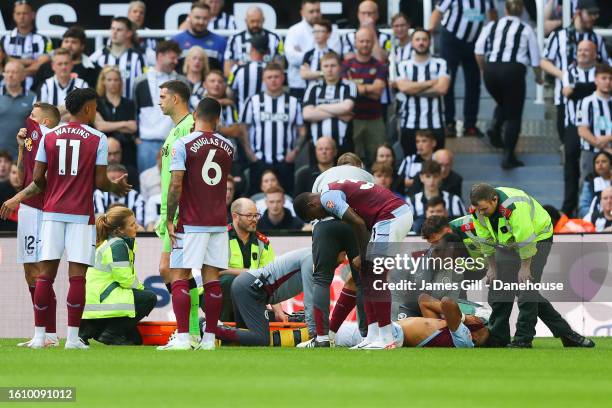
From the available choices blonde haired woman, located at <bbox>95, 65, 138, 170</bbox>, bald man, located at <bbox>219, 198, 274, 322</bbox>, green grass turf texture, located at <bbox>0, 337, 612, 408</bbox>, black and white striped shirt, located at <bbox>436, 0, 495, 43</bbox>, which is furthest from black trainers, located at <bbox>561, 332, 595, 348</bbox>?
black and white striped shirt, located at <bbox>436, 0, 495, 43</bbox>

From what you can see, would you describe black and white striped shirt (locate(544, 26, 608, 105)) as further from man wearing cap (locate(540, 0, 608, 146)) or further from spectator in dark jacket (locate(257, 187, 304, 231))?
spectator in dark jacket (locate(257, 187, 304, 231))

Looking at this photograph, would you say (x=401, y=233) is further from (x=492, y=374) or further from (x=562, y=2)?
(x=562, y=2)

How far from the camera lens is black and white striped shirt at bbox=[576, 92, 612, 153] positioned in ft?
61.0

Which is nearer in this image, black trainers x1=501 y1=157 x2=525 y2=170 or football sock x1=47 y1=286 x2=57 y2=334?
football sock x1=47 y1=286 x2=57 y2=334

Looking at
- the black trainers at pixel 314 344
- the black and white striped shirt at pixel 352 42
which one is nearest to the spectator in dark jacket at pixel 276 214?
the black and white striped shirt at pixel 352 42

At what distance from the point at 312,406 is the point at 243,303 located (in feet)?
18.1

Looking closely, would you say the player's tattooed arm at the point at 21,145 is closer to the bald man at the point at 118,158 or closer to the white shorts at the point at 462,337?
the white shorts at the point at 462,337

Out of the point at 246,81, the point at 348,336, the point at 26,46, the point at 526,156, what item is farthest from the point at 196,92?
the point at 348,336

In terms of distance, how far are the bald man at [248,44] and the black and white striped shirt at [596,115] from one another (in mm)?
4058

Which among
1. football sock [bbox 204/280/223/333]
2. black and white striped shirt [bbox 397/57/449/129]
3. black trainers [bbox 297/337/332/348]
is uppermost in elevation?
black and white striped shirt [bbox 397/57/449/129]

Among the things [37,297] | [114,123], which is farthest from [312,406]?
[114,123]

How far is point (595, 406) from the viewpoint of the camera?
775 cm

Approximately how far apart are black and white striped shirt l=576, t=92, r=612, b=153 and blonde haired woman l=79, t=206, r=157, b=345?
7565 millimetres

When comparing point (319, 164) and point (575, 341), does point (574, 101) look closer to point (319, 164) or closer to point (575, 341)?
point (319, 164)
